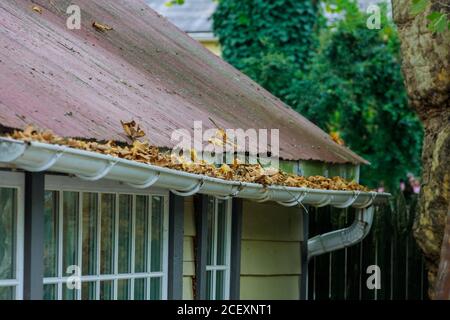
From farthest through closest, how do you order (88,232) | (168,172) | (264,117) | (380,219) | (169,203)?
1. (380,219)
2. (264,117)
3. (169,203)
4. (88,232)
5. (168,172)

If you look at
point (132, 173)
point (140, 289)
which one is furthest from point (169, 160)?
point (140, 289)

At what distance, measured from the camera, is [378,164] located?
706 inches

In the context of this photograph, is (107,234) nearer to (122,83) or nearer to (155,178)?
(155,178)

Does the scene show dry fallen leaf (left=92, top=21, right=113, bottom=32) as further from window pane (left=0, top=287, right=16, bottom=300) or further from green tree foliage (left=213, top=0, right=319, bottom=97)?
green tree foliage (left=213, top=0, right=319, bottom=97)

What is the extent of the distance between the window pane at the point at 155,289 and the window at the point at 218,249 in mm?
929

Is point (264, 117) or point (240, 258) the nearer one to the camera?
point (240, 258)

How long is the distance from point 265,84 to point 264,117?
286 inches

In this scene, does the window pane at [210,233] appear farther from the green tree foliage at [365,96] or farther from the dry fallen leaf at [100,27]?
the green tree foliage at [365,96]

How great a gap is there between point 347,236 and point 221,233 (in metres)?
2.03

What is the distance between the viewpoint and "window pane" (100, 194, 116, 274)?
24.0ft

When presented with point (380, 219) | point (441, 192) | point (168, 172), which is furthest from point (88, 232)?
point (380, 219)

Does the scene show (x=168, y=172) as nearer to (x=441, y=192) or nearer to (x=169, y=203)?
(x=169, y=203)

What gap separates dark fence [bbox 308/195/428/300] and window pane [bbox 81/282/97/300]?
5.23 meters
